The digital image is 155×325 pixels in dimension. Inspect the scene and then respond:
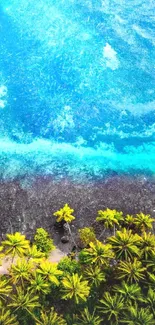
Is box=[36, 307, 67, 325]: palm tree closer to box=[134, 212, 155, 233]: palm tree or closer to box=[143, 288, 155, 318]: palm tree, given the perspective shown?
box=[143, 288, 155, 318]: palm tree

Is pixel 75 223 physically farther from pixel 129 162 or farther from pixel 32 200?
pixel 129 162

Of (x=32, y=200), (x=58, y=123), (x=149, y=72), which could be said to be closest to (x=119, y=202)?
(x=32, y=200)

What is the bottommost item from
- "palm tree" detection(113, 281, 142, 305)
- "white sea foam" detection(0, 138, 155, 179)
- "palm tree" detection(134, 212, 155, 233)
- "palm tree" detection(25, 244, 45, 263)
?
"palm tree" detection(113, 281, 142, 305)

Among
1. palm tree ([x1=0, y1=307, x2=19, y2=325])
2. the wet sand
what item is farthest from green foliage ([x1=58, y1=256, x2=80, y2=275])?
palm tree ([x1=0, y1=307, x2=19, y2=325])

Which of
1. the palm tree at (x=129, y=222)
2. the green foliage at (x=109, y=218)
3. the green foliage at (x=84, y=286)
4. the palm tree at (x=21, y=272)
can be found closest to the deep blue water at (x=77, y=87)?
the green foliage at (x=109, y=218)

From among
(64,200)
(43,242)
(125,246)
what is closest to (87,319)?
(125,246)

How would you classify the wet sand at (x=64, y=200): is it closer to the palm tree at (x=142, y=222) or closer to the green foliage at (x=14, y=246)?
the palm tree at (x=142, y=222)

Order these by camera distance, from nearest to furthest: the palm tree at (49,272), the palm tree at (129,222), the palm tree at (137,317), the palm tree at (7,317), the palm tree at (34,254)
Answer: the palm tree at (7,317)
the palm tree at (137,317)
the palm tree at (49,272)
the palm tree at (34,254)
the palm tree at (129,222)
